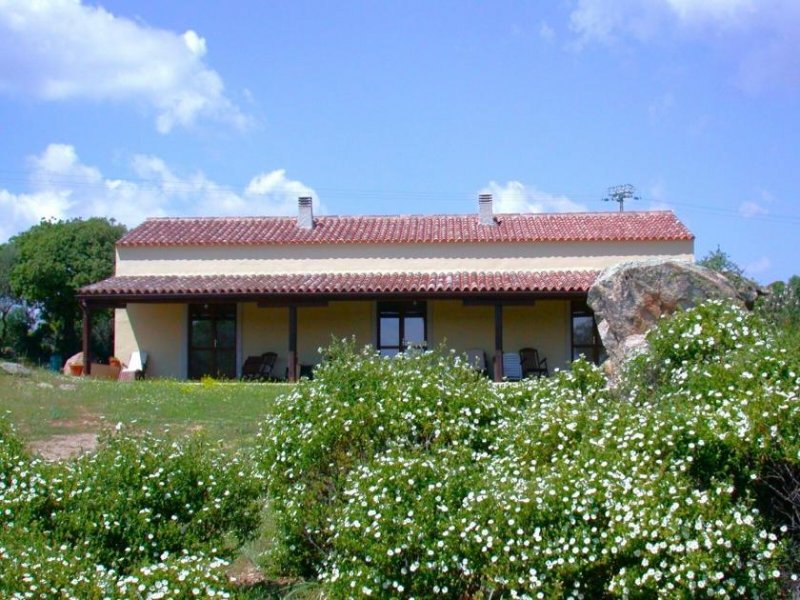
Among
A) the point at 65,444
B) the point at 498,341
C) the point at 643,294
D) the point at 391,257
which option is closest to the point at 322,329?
the point at 391,257

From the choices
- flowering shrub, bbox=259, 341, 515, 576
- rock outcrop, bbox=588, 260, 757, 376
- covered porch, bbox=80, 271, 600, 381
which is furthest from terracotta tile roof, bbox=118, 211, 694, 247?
flowering shrub, bbox=259, 341, 515, 576

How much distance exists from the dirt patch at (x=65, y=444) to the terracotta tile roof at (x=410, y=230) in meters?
13.1

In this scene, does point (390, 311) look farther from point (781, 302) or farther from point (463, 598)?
point (463, 598)

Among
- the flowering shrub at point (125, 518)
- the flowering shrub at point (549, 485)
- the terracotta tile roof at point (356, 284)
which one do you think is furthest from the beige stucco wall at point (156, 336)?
the flowering shrub at point (549, 485)

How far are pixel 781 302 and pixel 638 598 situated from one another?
1051 centimetres

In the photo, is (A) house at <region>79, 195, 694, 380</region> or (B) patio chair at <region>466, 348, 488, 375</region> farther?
(A) house at <region>79, 195, 694, 380</region>

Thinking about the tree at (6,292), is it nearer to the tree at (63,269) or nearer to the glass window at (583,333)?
the tree at (63,269)

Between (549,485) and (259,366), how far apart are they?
761 inches

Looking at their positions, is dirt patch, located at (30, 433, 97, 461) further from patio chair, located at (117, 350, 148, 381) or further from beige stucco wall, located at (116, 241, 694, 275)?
beige stucco wall, located at (116, 241, 694, 275)

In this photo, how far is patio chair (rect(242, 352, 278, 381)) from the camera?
2378cm

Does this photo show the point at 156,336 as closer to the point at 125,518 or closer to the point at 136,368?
the point at 136,368

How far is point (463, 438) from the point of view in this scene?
605 cm

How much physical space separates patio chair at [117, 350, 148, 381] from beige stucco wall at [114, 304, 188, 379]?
0.22 m

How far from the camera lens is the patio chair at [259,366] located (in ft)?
78.0
